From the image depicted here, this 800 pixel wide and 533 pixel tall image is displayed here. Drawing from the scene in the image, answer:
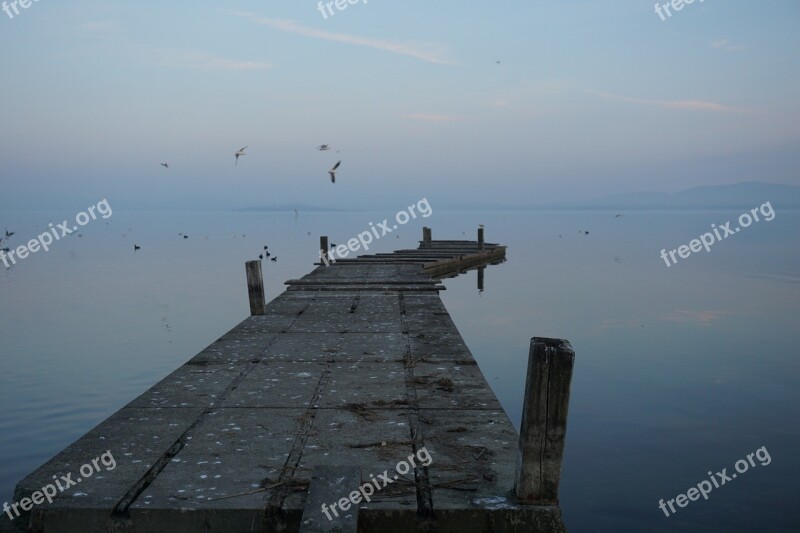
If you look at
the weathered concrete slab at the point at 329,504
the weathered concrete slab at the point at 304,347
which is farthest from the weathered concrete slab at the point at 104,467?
the weathered concrete slab at the point at 304,347

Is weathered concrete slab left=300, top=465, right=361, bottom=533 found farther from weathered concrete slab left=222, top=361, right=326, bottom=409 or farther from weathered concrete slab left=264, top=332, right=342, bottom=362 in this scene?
weathered concrete slab left=264, top=332, right=342, bottom=362

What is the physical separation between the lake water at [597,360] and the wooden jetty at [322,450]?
3.43m

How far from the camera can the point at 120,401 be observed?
52.9 ft

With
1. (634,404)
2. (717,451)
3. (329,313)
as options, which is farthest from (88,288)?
(717,451)

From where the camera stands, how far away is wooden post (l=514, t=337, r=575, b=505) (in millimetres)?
5340

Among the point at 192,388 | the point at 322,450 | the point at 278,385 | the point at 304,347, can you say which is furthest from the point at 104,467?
the point at 304,347

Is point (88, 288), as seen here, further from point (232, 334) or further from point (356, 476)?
point (356, 476)

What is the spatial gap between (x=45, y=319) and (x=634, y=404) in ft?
82.3

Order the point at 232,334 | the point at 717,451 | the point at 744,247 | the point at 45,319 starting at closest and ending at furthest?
the point at 717,451 < the point at 232,334 < the point at 45,319 < the point at 744,247

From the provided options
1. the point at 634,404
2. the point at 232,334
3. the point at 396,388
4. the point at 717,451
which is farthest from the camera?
the point at 634,404

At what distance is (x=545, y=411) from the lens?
5.38 meters

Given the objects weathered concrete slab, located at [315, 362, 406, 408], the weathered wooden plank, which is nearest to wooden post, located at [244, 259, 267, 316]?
the weathered wooden plank

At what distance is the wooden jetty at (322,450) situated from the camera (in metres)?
5.32

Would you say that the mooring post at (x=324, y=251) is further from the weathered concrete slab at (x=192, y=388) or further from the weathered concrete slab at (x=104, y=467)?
the weathered concrete slab at (x=104, y=467)
